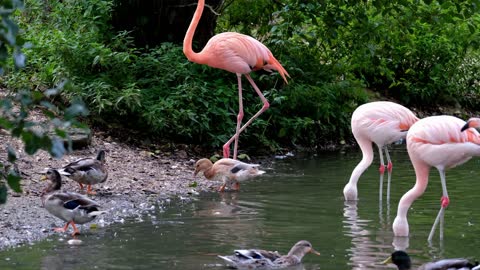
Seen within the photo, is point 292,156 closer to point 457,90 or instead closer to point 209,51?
point 209,51

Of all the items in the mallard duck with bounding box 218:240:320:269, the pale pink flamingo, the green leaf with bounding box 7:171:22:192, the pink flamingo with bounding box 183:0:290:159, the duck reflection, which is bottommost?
the duck reflection

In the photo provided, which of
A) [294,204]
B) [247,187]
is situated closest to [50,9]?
[247,187]

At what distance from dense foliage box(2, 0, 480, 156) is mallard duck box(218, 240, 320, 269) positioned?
17.5 feet

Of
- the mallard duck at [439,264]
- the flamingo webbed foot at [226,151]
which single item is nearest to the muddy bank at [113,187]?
the flamingo webbed foot at [226,151]

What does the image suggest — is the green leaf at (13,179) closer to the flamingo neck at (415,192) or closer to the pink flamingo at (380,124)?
the flamingo neck at (415,192)

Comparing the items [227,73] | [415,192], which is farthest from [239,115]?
[415,192]

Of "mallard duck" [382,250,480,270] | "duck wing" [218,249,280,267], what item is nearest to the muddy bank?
"duck wing" [218,249,280,267]

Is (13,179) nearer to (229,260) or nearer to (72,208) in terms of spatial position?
(229,260)

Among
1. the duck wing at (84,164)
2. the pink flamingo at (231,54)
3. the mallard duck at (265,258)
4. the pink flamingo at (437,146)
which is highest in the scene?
the pink flamingo at (231,54)

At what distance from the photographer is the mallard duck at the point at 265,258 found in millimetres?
5816

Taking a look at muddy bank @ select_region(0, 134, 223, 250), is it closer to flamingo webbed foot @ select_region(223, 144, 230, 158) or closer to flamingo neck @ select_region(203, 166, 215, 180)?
flamingo neck @ select_region(203, 166, 215, 180)

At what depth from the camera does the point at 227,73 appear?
505 inches

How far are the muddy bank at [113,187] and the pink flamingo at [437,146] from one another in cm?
254

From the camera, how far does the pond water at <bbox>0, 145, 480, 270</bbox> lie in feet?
20.2
